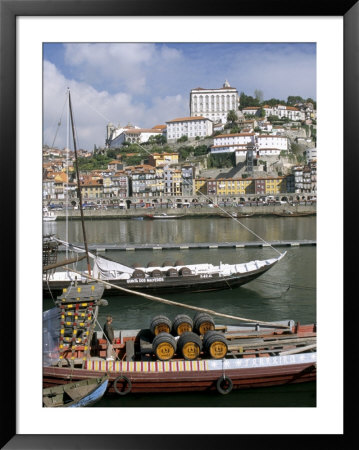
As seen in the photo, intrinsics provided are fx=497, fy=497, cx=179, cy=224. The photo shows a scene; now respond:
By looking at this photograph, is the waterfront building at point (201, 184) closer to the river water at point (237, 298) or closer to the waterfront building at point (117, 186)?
the waterfront building at point (117, 186)

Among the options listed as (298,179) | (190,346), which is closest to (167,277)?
(190,346)

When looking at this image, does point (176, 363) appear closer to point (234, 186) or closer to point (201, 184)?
point (234, 186)

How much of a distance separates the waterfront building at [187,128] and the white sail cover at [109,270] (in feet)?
123

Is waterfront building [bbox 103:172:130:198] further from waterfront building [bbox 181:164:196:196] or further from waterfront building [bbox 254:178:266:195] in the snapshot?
waterfront building [bbox 254:178:266:195]

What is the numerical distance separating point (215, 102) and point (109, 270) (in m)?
34.9

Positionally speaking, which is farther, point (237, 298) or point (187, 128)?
point (187, 128)

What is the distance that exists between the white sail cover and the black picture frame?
6.34m

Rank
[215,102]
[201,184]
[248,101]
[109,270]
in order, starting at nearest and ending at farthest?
[109,270], [201,184], [215,102], [248,101]

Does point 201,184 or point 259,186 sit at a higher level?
point 201,184
